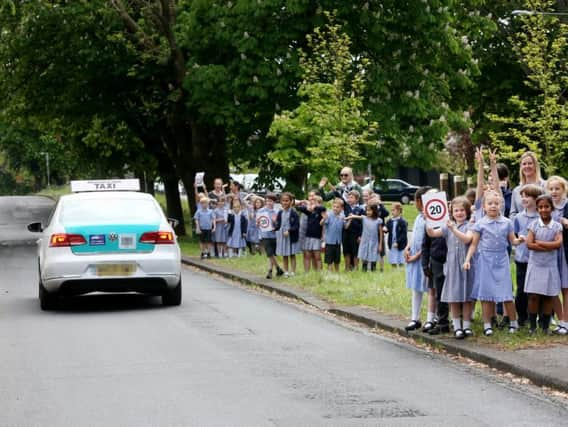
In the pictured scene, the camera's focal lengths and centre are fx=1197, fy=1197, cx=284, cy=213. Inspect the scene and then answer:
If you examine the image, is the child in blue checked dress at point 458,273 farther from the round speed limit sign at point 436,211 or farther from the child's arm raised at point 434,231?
the round speed limit sign at point 436,211

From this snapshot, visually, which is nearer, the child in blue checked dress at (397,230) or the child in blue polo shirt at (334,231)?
the child in blue checked dress at (397,230)

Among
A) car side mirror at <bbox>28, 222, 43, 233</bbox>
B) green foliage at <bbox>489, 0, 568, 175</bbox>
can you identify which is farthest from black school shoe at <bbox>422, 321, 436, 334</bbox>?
green foliage at <bbox>489, 0, 568, 175</bbox>

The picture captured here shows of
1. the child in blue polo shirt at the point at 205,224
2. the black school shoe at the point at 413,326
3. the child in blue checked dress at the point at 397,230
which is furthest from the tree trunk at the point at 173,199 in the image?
the black school shoe at the point at 413,326

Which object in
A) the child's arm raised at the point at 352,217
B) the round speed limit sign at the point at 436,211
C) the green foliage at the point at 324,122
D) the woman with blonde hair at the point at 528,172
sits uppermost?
the green foliage at the point at 324,122

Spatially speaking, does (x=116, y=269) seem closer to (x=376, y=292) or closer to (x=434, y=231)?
(x=376, y=292)

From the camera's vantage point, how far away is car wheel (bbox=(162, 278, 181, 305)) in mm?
16478

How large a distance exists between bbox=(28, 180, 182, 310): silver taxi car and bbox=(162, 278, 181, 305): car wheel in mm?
45

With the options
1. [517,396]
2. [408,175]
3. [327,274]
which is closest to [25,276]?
[327,274]

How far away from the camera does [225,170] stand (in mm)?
37281

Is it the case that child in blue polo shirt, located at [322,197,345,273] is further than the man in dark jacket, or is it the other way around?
child in blue polo shirt, located at [322,197,345,273]

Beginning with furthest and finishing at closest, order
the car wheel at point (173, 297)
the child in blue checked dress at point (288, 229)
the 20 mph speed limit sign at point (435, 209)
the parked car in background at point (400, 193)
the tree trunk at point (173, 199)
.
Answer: the parked car in background at point (400, 193) < the tree trunk at point (173, 199) < the child in blue checked dress at point (288, 229) < the car wheel at point (173, 297) < the 20 mph speed limit sign at point (435, 209)

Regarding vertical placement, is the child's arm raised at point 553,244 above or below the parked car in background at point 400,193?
below

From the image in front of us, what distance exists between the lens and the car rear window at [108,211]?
1606cm

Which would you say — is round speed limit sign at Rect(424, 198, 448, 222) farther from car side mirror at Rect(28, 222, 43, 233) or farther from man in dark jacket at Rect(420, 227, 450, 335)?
car side mirror at Rect(28, 222, 43, 233)
